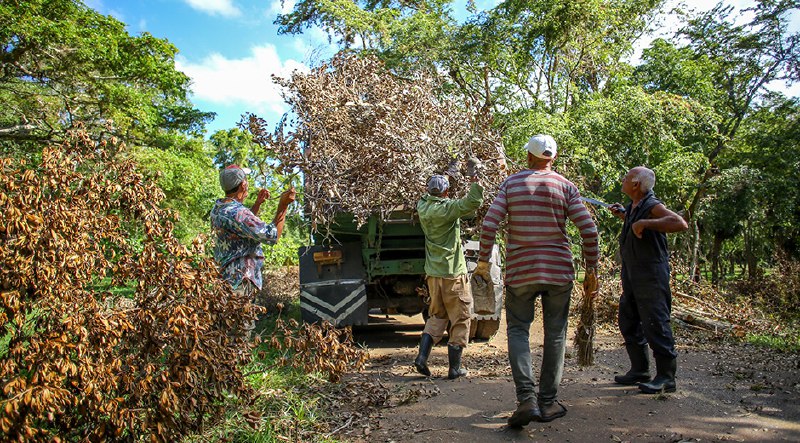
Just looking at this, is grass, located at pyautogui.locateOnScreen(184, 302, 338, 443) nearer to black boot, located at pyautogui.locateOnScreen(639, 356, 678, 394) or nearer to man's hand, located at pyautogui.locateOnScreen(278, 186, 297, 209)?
man's hand, located at pyautogui.locateOnScreen(278, 186, 297, 209)

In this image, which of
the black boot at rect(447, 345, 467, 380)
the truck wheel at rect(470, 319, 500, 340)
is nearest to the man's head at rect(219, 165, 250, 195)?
the black boot at rect(447, 345, 467, 380)

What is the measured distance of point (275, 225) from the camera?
4.41m

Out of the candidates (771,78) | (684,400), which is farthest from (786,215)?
(684,400)

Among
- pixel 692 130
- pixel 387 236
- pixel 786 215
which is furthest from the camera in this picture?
pixel 786 215

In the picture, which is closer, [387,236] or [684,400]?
[684,400]

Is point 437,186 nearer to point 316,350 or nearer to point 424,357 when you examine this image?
point 424,357

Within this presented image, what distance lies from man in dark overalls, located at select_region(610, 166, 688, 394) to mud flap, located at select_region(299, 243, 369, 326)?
10.0 feet

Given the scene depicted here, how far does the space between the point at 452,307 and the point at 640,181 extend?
2040mm

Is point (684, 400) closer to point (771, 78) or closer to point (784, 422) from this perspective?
point (784, 422)

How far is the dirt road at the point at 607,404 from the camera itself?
3713 millimetres

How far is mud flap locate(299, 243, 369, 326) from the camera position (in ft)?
22.1

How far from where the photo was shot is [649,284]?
445 centimetres

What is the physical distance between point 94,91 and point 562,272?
590 inches

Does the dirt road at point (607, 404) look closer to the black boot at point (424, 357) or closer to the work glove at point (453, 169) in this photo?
the black boot at point (424, 357)
